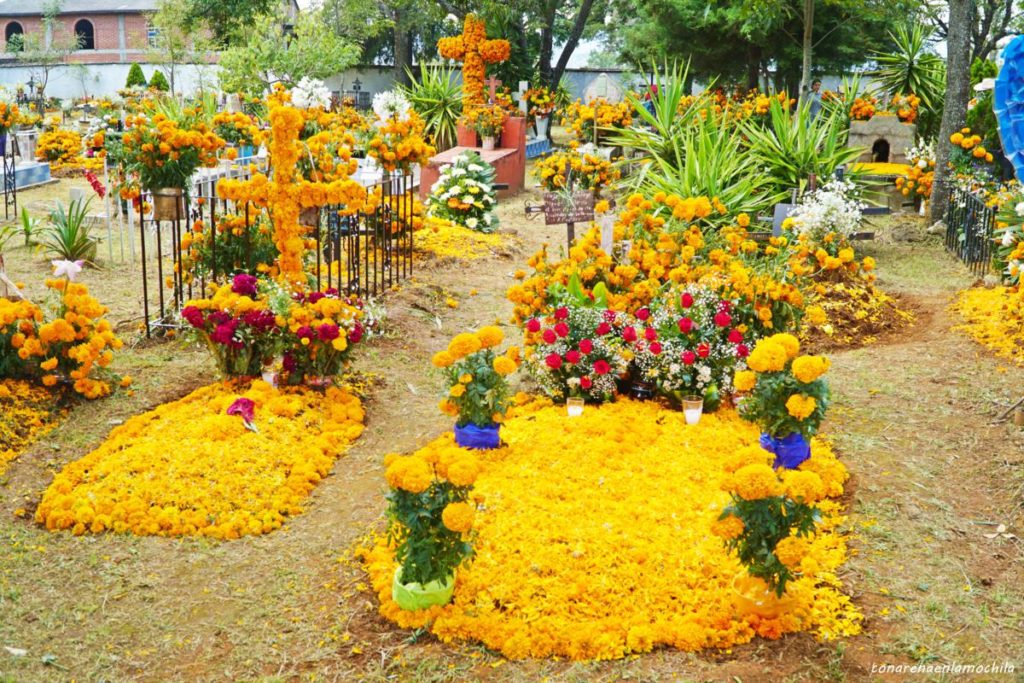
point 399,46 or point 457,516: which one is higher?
point 399,46

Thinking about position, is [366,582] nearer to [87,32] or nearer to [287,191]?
[287,191]

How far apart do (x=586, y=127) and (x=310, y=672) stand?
1660 centimetres

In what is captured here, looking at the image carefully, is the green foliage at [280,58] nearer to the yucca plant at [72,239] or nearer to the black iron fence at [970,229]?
the yucca plant at [72,239]

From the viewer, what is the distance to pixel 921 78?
1706cm

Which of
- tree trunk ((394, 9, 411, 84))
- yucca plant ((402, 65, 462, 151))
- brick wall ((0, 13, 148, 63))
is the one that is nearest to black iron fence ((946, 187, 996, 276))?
yucca plant ((402, 65, 462, 151))

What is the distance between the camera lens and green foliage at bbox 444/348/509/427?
5.41 metres

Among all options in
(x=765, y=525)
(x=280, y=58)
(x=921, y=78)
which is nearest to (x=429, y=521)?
(x=765, y=525)

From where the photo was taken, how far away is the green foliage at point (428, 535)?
3.85 m

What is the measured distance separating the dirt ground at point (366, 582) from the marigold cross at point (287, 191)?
3.66 ft

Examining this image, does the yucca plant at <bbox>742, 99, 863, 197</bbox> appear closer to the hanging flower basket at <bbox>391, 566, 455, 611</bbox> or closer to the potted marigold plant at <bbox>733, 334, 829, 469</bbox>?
the potted marigold plant at <bbox>733, 334, 829, 469</bbox>

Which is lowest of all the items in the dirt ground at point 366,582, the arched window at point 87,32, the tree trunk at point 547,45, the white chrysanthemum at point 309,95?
the dirt ground at point 366,582

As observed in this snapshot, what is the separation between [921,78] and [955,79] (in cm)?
414

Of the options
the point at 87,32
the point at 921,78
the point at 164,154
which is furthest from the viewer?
the point at 87,32

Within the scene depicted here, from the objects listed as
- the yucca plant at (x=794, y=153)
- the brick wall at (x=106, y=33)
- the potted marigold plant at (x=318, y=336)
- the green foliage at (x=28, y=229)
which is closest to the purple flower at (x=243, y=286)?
the potted marigold plant at (x=318, y=336)
